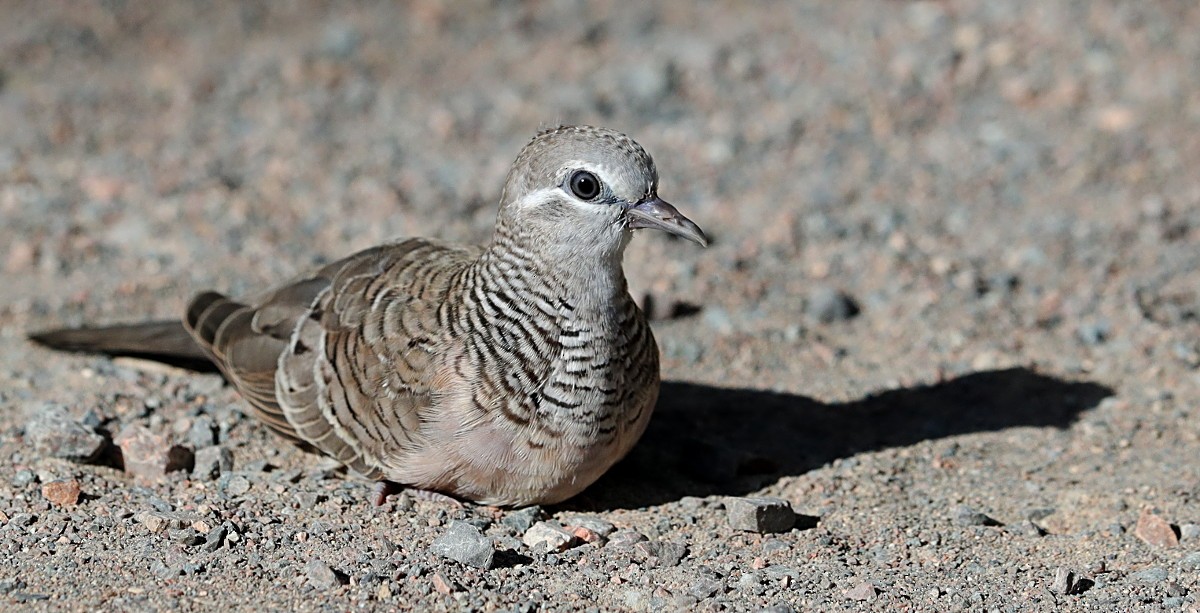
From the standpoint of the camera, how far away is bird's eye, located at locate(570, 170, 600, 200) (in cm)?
450

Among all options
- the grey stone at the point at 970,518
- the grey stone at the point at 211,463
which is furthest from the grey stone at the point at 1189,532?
the grey stone at the point at 211,463

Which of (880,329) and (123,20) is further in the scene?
(123,20)

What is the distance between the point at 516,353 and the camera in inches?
186

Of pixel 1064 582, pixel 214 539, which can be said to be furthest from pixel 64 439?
pixel 1064 582

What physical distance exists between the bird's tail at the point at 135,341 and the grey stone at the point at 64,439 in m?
0.75

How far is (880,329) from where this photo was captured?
6707mm

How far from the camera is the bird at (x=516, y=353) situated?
4.55 meters

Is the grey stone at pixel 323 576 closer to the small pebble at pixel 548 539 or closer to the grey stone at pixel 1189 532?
the small pebble at pixel 548 539

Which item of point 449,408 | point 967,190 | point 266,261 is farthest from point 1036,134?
point 449,408

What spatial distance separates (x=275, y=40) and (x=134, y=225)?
267cm

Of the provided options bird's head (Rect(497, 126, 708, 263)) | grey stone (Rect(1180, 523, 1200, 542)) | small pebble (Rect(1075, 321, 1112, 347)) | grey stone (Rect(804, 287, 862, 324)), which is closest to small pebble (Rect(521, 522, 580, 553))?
bird's head (Rect(497, 126, 708, 263))

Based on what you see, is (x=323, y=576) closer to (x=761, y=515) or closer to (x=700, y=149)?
(x=761, y=515)

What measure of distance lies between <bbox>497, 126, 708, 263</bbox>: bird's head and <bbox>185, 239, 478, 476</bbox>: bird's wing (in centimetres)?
56

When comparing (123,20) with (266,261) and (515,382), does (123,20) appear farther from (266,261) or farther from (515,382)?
(515,382)
